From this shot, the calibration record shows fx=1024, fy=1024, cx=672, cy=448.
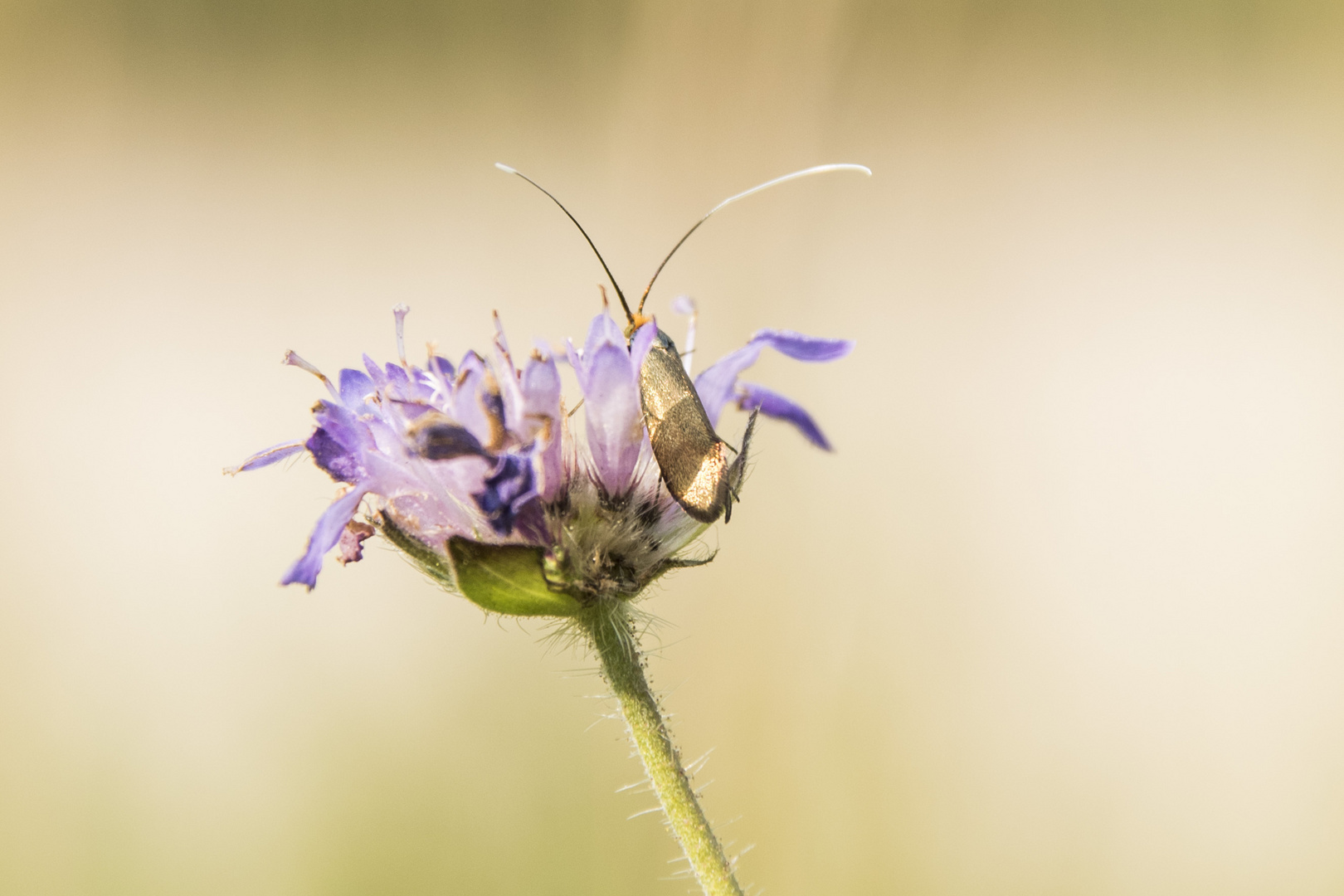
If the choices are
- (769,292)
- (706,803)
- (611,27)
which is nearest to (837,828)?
(706,803)

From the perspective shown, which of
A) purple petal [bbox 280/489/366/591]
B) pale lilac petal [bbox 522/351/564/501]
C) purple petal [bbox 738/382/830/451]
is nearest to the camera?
purple petal [bbox 280/489/366/591]

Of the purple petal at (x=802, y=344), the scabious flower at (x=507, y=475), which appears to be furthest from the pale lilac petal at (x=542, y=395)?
the purple petal at (x=802, y=344)

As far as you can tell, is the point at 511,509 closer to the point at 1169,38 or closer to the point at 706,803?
the point at 706,803

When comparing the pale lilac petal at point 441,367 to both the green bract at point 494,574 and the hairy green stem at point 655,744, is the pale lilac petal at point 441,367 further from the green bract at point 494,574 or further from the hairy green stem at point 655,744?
the hairy green stem at point 655,744

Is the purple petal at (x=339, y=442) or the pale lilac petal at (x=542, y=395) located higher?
the pale lilac petal at (x=542, y=395)

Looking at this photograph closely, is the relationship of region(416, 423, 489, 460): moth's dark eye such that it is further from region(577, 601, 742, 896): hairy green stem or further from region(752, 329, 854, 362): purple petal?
region(752, 329, 854, 362): purple petal

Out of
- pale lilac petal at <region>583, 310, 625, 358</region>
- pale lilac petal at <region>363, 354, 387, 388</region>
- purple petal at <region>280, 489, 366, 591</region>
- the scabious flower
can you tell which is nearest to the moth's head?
the scabious flower
